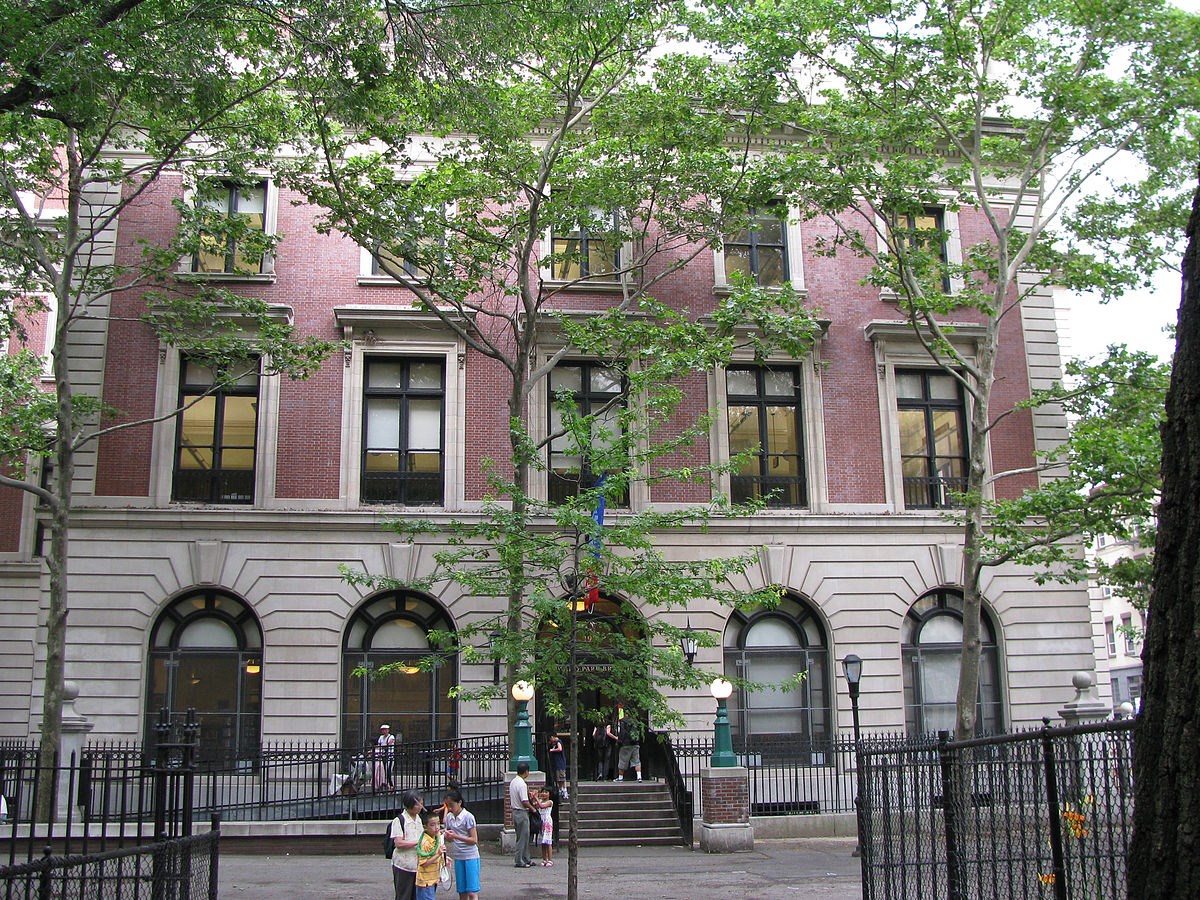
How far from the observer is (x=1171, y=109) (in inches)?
838

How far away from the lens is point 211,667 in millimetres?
→ 24328

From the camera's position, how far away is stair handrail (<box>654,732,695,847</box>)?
2064cm

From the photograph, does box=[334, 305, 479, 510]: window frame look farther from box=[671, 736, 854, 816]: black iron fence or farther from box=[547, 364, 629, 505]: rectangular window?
box=[671, 736, 854, 816]: black iron fence

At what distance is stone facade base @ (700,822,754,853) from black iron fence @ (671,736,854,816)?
1.42 metres

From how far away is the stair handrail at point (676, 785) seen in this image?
20.6 m

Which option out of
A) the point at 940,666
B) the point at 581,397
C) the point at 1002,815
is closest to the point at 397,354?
the point at 581,397

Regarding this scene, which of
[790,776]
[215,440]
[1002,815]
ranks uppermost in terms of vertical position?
[215,440]

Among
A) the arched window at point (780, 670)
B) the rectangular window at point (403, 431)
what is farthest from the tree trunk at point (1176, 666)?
the rectangular window at point (403, 431)

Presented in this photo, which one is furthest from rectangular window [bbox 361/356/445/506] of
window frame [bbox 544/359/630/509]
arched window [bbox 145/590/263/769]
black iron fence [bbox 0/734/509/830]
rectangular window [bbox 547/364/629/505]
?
black iron fence [bbox 0/734/509/830]

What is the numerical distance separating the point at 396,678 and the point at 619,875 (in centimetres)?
873

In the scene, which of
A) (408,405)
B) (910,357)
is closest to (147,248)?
(408,405)

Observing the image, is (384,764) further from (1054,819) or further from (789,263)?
(1054,819)

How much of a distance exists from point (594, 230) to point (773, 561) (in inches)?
338

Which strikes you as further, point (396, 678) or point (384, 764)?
point (396, 678)
